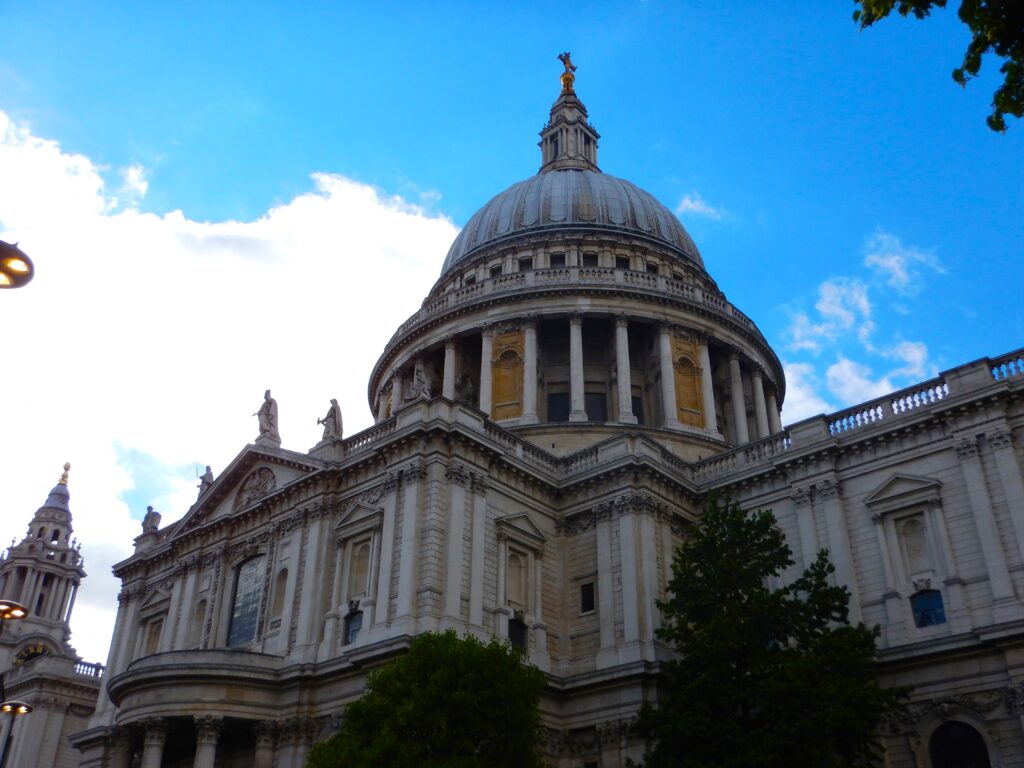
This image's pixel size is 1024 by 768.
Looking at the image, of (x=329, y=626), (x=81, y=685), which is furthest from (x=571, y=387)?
(x=81, y=685)

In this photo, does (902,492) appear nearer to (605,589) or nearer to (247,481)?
(605,589)

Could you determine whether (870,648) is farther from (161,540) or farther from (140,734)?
(161,540)

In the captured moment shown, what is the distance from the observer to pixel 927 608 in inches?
1150

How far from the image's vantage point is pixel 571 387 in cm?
4556

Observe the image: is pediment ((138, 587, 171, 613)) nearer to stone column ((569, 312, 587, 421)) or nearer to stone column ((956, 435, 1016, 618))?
stone column ((569, 312, 587, 421))

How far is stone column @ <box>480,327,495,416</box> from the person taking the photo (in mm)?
45938

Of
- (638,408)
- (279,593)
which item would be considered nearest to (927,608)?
(638,408)

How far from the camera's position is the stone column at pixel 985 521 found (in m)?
27.5

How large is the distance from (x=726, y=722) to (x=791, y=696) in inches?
69.4

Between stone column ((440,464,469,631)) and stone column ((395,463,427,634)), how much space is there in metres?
0.90

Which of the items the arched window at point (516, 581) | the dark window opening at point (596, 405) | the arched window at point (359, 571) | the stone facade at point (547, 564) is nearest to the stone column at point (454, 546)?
the stone facade at point (547, 564)

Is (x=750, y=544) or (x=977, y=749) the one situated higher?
A: (x=750, y=544)

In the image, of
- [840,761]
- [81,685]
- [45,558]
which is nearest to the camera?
[840,761]

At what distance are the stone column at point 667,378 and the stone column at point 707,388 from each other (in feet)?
4.69
